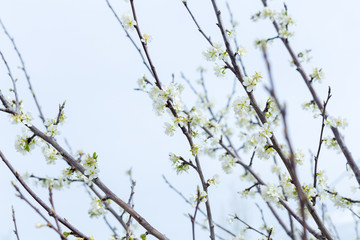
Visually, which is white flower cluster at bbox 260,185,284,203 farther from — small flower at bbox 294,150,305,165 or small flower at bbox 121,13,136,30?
small flower at bbox 121,13,136,30

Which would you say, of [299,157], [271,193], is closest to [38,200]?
[271,193]

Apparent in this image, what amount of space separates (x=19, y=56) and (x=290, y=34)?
199 centimetres

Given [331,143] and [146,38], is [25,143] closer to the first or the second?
[146,38]

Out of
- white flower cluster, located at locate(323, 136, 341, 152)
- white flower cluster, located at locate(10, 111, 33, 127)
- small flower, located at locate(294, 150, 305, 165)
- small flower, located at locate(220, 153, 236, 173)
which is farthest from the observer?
white flower cluster, located at locate(323, 136, 341, 152)

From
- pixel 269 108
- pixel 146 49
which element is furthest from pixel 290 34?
pixel 146 49

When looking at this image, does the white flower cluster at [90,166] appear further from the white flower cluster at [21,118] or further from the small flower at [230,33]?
the small flower at [230,33]

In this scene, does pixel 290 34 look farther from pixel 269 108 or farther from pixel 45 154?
pixel 45 154

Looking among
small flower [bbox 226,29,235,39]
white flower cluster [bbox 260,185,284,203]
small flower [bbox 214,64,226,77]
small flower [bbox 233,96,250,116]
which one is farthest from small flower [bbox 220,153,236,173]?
small flower [bbox 226,29,235,39]

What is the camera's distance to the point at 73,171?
143 centimetres

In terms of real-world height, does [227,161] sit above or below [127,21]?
below

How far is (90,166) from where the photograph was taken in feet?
4.66

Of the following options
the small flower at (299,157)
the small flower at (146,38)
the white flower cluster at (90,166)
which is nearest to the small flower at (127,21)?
the small flower at (146,38)

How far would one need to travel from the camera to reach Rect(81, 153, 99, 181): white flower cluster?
4.36 feet

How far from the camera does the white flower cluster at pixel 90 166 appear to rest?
133 centimetres
